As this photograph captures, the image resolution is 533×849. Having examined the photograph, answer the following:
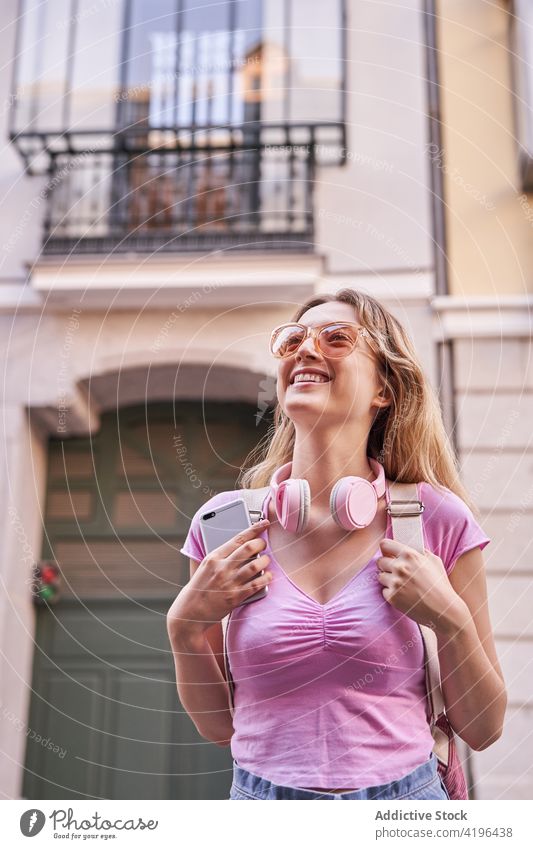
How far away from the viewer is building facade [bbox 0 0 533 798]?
8.46ft

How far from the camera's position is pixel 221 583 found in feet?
3.51

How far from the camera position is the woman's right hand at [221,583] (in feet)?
3.50

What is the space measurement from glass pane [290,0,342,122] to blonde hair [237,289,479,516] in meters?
1.77

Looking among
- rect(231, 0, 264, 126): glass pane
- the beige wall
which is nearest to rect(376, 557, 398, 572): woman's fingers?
the beige wall

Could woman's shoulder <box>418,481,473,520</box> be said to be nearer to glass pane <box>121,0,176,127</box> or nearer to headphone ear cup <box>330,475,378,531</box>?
headphone ear cup <box>330,475,378,531</box>

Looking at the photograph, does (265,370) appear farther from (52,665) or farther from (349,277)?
(52,665)

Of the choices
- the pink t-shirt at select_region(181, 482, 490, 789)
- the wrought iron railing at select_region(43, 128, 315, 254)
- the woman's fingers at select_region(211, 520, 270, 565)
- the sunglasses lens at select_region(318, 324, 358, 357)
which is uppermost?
the wrought iron railing at select_region(43, 128, 315, 254)

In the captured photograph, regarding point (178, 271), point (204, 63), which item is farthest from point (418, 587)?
point (204, 63)

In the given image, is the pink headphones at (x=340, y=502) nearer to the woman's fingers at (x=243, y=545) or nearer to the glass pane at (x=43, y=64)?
the woman's fingers at (x=243, y=545)

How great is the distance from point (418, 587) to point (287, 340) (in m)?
0.41

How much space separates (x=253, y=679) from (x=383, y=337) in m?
0.49

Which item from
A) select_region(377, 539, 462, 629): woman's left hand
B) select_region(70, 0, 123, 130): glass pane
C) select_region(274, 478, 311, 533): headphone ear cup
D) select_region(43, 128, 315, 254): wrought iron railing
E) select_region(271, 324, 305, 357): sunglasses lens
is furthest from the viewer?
select_region(70, 0, 123, 130): glass pane

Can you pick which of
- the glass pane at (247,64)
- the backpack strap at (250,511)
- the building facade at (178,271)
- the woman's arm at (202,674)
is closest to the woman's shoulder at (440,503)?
the backpack strap at (250,511)

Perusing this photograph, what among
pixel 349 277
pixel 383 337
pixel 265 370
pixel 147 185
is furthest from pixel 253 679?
pixel 147 185
